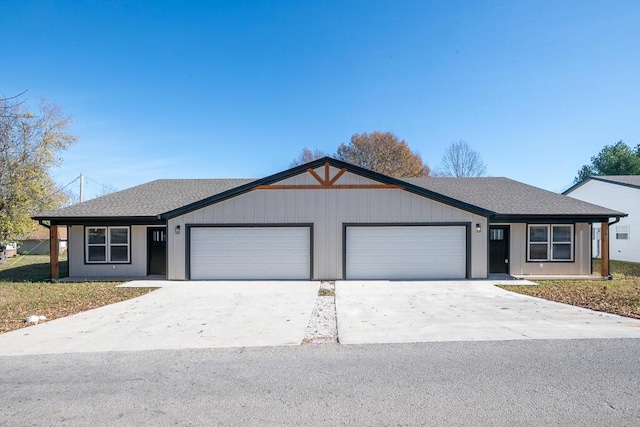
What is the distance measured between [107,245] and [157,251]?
181cm

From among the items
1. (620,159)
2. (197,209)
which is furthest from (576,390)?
(620,159)

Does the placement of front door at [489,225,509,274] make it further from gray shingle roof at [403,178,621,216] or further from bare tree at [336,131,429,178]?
bare tree at [336,131,429,178]

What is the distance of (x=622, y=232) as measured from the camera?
1989cm

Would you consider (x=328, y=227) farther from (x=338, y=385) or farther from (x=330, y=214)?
(x=338, y=385)

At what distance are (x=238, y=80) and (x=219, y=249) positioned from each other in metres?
8.40

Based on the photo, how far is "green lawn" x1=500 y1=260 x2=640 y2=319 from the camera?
7.92 meters

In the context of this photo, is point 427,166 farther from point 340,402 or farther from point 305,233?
point 340,402

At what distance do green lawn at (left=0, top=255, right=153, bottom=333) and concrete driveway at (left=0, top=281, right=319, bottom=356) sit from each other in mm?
609

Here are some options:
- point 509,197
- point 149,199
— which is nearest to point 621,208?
point 509,197

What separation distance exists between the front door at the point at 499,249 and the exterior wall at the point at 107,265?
43.3ft

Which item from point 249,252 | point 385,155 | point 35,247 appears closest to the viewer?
point 249,252

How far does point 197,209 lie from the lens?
13.0 metres

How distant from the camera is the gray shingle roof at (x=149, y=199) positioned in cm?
1320

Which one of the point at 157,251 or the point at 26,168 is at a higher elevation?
the point at 26,168
